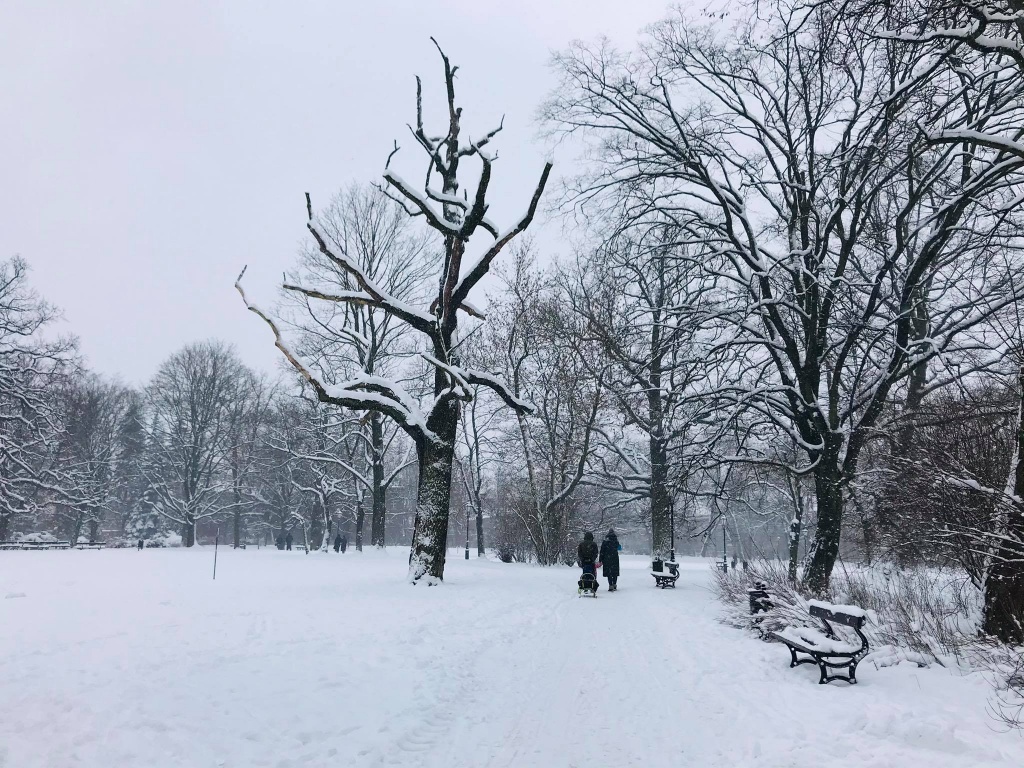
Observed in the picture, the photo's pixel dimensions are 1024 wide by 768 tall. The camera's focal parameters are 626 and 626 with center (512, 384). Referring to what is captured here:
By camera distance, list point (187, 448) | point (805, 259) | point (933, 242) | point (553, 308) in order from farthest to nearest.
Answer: point (187, 448)
point (553, 308)
point (805, 259)
point (933, 242)

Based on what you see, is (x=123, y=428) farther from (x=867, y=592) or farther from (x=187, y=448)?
(x=867, y=592)

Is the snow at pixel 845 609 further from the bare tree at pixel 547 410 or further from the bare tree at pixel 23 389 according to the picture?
the bare tree at pixel 23 389

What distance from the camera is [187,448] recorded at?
47.6 meters

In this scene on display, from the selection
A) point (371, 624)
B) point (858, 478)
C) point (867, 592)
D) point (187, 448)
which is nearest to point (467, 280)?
point (371, 624)

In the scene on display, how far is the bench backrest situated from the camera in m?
7.23

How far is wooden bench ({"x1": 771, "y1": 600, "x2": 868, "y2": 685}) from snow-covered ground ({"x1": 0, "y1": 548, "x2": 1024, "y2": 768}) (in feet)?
0.80

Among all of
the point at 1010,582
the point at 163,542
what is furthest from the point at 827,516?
the point at 163,542

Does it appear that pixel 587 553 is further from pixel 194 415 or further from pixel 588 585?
pixel 194 415

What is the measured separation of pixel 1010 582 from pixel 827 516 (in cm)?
541

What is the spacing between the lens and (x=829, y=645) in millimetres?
6906

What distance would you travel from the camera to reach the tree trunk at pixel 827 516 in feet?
40.1

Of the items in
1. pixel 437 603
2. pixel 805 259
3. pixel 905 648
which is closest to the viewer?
pixel 905 648

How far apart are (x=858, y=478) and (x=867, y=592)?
2448 mm

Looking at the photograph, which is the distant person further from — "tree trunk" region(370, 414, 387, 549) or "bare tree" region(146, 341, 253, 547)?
"bare tree" region(146, 341, 253, 547)
